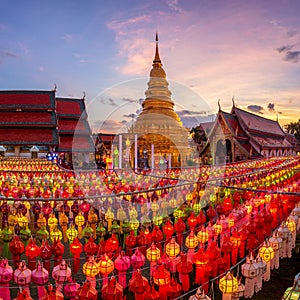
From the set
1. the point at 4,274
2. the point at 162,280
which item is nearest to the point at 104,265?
the point at 162,280

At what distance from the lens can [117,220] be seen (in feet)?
27.6

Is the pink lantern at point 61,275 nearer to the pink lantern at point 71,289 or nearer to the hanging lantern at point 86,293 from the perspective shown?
the pink lantern at point 71,289

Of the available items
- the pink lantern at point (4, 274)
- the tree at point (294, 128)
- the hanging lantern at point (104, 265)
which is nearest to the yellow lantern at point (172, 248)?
the hanging lantern at point (104, 265)

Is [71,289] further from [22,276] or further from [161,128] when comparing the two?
[161,128]

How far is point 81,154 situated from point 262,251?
1240 inches

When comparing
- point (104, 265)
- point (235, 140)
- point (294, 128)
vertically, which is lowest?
point (104, 265)

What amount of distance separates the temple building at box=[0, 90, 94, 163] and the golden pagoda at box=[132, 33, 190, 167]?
6.74 metres

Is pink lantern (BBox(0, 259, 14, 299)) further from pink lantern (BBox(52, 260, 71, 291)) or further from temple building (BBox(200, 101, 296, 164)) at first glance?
temple building (BBox(200, 101, 296, 164))

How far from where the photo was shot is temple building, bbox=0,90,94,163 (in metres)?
32.9

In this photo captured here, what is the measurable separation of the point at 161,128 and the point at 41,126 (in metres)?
13.1

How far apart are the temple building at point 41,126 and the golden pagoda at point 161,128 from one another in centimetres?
674

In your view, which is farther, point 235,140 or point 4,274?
point 235,140

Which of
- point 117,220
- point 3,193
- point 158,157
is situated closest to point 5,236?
point 117,220

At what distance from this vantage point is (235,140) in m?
28.6
